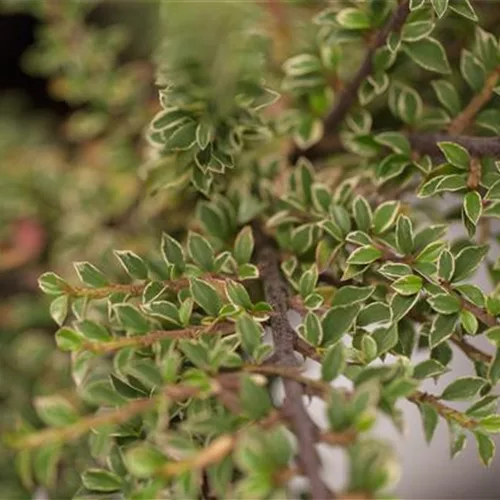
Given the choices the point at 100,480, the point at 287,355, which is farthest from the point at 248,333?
the point at 100,480

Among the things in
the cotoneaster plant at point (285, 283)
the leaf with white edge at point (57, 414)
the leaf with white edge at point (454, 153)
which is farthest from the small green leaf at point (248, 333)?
the leaf with white edge at point (454, 153)

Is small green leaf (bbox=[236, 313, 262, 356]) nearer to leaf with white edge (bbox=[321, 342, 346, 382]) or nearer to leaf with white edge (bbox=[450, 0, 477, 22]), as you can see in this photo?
leaf with white edge (bbox=[321, 342, 346, 382])

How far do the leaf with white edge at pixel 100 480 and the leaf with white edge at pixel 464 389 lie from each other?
23cm

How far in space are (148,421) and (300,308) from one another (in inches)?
5.6

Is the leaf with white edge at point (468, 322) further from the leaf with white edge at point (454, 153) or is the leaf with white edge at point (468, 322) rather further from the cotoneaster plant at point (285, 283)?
the leaf with white edge at point (454, 153)

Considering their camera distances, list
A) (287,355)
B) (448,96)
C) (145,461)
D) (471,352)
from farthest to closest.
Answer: (448,96), (471,352), (287,355), (145,461)

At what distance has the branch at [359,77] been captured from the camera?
29.1 inches

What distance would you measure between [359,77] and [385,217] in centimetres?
17

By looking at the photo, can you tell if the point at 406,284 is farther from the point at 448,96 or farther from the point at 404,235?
the point at 448,96

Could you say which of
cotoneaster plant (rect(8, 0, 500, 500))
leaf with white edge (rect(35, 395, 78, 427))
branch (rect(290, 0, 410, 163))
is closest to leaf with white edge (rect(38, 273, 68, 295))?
cotoneaster plant (rect(8, 0, 500, 500))

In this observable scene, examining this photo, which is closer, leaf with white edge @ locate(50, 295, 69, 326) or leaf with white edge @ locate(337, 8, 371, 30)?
leaf with white edge @ locate(50, 295, 69, 326)

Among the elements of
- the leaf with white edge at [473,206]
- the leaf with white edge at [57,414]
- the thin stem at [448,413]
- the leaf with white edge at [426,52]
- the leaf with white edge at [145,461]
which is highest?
the leaf with white edge at [426,52]

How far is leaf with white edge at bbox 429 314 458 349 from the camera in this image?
636 mm

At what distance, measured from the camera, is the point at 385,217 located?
27.5 inches
